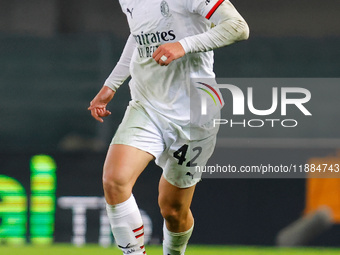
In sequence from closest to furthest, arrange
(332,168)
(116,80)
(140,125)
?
(140,125) < (116,80) < (332,168)

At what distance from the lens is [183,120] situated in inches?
192

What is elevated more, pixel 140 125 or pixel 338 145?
pixel 140 125

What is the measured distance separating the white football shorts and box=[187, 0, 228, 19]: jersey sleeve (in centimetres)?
56

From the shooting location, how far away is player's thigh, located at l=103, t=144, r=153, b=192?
14.7 feet

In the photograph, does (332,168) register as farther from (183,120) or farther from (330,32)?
(183,120)

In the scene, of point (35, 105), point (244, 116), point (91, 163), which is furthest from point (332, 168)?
point (35, 105)

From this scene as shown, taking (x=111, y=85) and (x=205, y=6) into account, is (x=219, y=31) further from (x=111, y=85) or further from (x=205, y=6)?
(x=111, y=85)

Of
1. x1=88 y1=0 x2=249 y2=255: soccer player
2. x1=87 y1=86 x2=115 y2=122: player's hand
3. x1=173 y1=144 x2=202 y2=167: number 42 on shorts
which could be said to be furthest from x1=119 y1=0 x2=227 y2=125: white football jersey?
x1=87 y1=86 x2=115 y2=122: player's hand

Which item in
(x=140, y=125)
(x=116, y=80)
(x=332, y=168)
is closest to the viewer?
(x=140, y=125)

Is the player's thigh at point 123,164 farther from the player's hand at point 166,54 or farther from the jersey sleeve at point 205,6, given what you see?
the jersey sleeve at point 205,6

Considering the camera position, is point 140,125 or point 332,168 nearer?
point 140,125

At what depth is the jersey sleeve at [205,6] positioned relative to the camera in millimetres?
4590

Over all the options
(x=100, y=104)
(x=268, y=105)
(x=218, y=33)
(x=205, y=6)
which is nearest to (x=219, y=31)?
(x=218, y=33)

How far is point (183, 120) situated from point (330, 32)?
8.71ft
